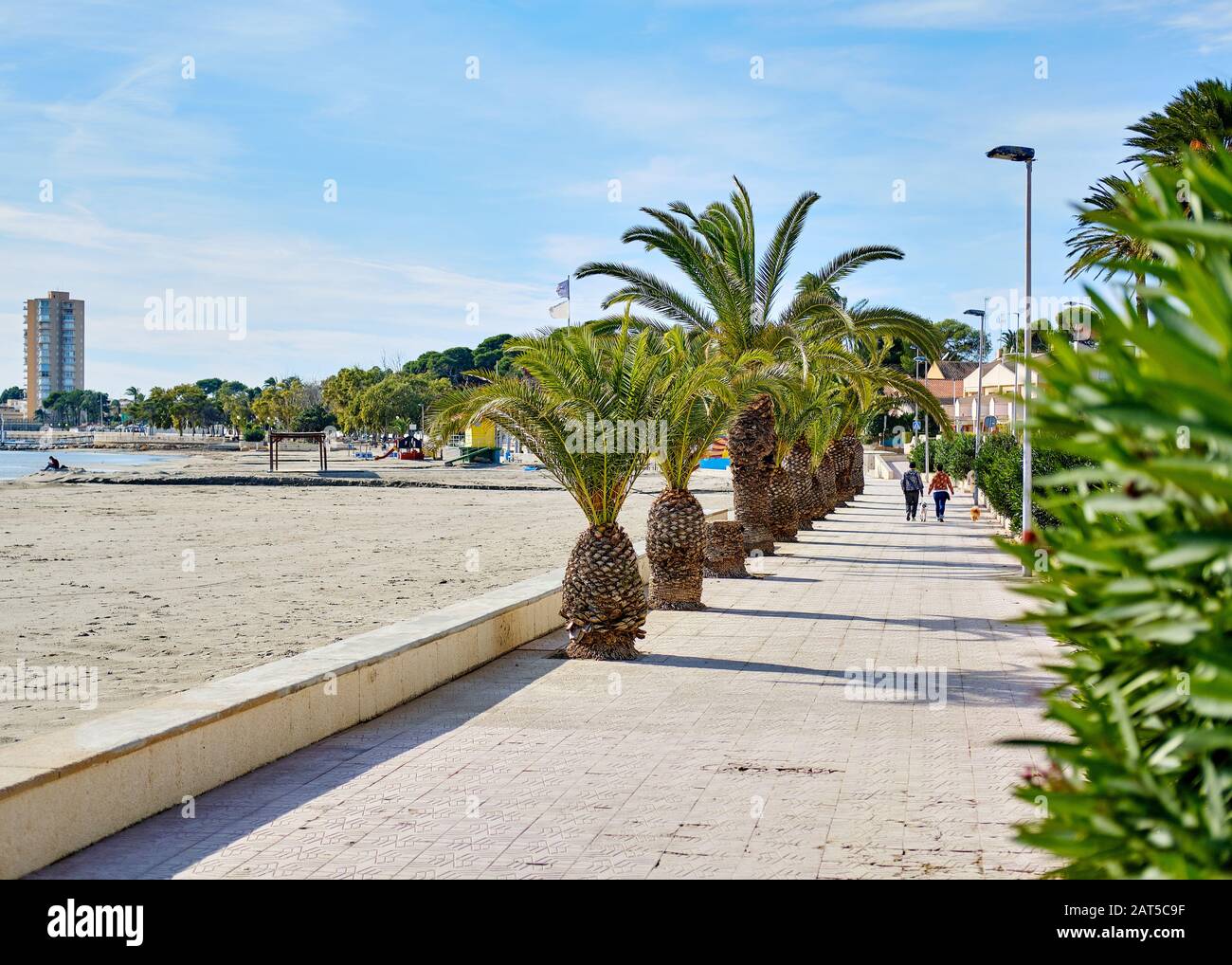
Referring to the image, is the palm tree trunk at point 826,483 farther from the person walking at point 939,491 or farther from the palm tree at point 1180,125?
the palm tree at point 1180,125

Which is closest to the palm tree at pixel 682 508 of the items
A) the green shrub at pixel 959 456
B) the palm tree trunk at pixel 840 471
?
the palm tree trunk at pixel 840 471

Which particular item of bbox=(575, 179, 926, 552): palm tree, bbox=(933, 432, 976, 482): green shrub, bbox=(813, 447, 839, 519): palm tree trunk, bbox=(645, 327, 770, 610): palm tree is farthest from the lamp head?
bbox=(933, 432, 976, 482): green shrub

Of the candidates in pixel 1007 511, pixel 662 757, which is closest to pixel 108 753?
pixel 662 757

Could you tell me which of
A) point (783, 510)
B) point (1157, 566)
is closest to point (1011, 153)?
point (783, 510)

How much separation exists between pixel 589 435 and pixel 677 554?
355 cm

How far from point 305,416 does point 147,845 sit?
130195mm

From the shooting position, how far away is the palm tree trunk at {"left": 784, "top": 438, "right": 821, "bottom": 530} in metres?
27.9

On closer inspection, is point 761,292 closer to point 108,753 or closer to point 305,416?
point 108,753

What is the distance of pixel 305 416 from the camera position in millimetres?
131500

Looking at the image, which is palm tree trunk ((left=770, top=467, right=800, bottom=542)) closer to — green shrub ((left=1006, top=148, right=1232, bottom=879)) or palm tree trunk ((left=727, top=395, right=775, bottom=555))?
palm tree trunk ((left=727, top=395, right=775, bottom=555))

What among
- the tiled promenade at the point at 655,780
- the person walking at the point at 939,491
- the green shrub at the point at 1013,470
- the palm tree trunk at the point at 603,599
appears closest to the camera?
the tiled promenade at the point at 655,780

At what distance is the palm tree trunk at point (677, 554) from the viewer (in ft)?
49.8

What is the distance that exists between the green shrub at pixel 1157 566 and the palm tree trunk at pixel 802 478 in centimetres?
2414

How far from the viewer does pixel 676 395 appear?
13359 millimetres
